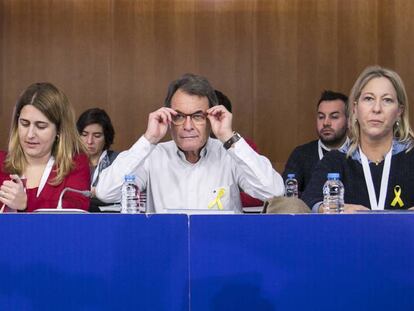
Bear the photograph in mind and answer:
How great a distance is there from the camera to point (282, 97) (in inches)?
260

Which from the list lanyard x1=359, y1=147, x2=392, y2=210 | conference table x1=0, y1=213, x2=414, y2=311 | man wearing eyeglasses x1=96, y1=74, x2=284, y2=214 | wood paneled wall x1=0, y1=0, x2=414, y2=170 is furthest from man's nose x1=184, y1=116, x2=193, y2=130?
wood paneled wall x1=0, y1=0, x2=414, y2=170

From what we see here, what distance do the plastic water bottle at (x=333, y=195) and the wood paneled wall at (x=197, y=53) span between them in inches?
147

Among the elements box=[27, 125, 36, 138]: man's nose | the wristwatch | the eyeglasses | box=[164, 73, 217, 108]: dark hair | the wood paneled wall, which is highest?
the wood paneled wall

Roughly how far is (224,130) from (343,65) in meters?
3.78

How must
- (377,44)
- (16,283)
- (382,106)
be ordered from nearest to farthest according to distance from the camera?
(16,283)
(382,106)
(377,44)

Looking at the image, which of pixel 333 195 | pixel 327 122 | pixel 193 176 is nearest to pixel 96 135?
pixel 327 122

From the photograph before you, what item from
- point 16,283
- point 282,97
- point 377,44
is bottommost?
point 16,283

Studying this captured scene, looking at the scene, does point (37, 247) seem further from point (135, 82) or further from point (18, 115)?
point (135, 82)

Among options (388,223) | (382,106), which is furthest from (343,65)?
(388,223)

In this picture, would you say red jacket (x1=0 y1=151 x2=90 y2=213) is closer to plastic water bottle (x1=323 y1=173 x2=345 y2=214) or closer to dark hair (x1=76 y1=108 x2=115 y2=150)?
→ plastic water bottle (x1=323 y1=173 x2=345 y2=214)

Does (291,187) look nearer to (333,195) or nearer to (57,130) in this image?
(333,195)

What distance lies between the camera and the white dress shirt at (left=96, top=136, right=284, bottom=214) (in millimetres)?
3027

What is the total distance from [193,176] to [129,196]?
44 cm

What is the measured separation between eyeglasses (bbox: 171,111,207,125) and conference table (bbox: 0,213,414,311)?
1.06m
